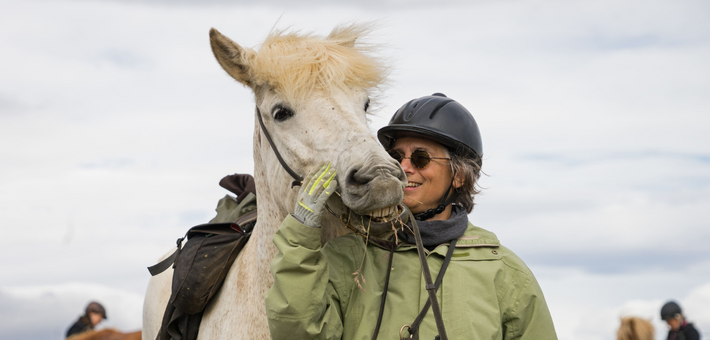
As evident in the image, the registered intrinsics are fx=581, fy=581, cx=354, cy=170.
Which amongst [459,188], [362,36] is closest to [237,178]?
[362,36]

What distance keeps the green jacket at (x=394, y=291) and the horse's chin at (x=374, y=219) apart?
5.7 inches

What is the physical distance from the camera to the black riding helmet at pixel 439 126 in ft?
9.61

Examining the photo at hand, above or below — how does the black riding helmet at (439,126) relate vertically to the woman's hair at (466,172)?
above

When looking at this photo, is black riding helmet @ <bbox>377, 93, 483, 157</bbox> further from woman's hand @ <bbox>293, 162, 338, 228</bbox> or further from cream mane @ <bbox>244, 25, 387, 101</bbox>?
woman's hand @ <bbox>293, 162, 338, 228</bbox>

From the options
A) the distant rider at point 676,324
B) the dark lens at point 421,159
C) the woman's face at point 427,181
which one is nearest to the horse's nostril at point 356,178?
the woman's face at point 427,181

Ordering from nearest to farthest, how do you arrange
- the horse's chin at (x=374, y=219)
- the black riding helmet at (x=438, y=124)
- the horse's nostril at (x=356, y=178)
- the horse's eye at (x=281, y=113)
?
the horse's nostril at (x=356, y=178), the horse's chin at (x=374, y=219), the horse's eye at (x=281, y=113), the black riding helmet at (x=438, y=124)

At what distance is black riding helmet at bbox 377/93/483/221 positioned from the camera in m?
2.93

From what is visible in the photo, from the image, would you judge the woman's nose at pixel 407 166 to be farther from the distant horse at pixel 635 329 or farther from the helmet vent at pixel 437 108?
the distant horse at pixel 635 329

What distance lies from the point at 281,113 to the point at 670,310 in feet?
28.6

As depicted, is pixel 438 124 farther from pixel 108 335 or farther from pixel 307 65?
pixel 108 335

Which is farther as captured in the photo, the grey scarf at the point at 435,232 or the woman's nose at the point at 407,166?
the woman's nose at the point at 407,166

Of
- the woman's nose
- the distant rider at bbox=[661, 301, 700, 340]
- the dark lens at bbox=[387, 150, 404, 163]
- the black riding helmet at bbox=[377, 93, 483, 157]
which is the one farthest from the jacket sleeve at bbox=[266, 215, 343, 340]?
the distant rider at bbox=[661, 301, 700, 340]

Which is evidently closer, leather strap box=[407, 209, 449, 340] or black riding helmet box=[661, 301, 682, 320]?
leather strap box=[407, 209, 449, 340]

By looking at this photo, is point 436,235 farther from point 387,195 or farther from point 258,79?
point 258,79
